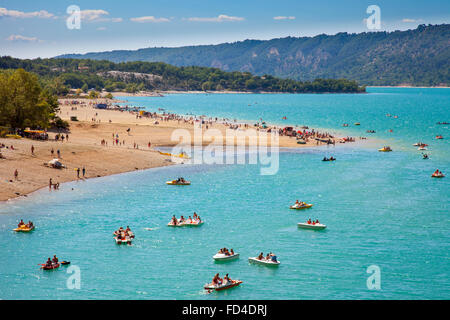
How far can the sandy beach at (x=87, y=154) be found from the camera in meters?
61.1

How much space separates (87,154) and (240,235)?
1495 inches

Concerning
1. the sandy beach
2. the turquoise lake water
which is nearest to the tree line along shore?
the sandy beach

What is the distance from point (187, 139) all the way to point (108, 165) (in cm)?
3285

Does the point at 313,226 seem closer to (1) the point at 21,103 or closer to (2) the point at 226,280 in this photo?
(2) the point at 226,280

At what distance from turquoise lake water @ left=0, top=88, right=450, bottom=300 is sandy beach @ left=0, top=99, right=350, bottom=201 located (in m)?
3.08

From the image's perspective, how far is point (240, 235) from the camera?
45094 mm

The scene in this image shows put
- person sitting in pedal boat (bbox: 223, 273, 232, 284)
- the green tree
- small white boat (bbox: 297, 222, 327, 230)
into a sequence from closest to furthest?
person sitting in pedal boat (bbox: 223, 273, 232, 284), small white boat (bbox: 297, 222, 327, 230), the green tree

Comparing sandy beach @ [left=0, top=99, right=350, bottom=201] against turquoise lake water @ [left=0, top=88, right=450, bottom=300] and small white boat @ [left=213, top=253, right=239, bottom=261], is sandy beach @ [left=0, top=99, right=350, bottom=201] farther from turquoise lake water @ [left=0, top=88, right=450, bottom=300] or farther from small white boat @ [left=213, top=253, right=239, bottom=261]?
small white boat @ [left=213, top=253, right=239, bottom=261]

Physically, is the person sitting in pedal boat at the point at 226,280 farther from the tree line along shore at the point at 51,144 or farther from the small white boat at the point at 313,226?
the tree line along shore at the point at 51,144

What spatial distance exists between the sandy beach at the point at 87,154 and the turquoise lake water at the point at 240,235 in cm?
308

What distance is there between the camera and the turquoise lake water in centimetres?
3456

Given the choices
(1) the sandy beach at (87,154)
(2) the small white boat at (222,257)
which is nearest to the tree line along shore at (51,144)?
(1) the sandy beach at (87,154)
